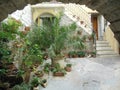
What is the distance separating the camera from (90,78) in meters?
7.67

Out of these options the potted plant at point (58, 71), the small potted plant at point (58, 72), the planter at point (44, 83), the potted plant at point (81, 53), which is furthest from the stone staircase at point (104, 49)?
the planter at point (44, 83)

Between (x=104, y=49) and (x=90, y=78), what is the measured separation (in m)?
4.79

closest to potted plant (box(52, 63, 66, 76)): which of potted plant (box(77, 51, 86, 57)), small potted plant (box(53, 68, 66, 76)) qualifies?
small potted plant (box(53, 68, 66, 76))

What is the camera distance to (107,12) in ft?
9.50

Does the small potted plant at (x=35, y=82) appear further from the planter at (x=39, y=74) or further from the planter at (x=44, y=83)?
the planter at (x=39, y=74)

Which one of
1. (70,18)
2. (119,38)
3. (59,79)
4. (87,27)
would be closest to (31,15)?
(70,18)

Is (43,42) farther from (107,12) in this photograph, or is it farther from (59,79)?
(107,12)

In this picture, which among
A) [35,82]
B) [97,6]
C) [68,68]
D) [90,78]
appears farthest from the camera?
[68,68]

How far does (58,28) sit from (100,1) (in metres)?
5.92

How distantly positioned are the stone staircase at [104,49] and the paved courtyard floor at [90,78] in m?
1.85

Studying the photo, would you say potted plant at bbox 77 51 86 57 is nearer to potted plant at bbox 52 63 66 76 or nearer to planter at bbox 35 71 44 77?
potted plant at bbox 52 63 66 76

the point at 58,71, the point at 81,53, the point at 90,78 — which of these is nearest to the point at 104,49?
the point at 81,53

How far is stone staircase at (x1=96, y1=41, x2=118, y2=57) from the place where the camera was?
1166 cm

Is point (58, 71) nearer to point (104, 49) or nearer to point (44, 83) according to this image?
point (44, 83)
